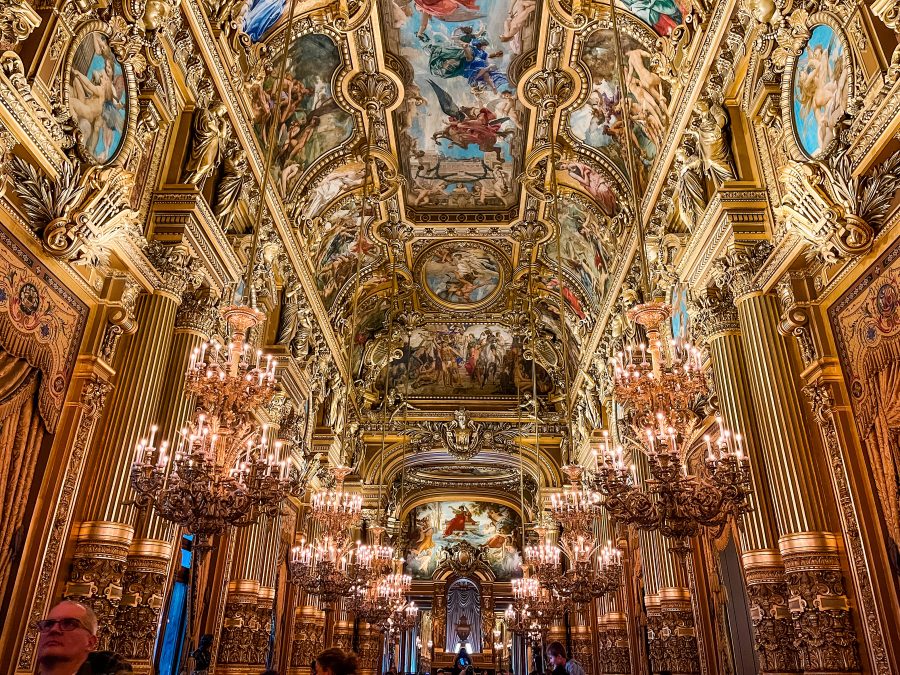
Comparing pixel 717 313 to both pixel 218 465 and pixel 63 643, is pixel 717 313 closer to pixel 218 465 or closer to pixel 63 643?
pixel 218 465

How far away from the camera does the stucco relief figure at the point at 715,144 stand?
8.45 m

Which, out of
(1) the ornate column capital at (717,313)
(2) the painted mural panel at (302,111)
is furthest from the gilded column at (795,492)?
(2) the painted mural panel at (302,111)

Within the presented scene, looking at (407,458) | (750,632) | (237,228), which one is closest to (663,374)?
(750,632)

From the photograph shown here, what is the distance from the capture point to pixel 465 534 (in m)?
33.3

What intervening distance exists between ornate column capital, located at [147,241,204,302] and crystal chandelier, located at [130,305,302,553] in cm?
157

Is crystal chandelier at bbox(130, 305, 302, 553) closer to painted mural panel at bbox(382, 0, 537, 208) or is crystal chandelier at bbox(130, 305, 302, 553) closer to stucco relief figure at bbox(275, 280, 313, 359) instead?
stucco relief figure at bbox(275, 280, 313, 359)

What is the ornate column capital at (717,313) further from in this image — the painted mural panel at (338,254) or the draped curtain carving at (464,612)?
the draped curtain carving at (464,612)

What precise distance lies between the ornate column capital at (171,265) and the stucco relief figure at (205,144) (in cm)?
92

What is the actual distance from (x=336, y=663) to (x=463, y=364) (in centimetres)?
1906

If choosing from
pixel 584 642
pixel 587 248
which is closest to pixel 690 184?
pixel 587 248

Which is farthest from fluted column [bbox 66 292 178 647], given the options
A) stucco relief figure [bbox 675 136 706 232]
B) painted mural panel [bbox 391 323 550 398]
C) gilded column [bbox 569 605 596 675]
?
painted mural panel [bbox 391 323 550 398]

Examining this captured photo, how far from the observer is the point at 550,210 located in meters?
16.2

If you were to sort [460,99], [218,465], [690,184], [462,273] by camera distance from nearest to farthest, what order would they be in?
[218,465]
[690,184]
[460,99]
[462,273]

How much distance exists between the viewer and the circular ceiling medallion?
1836 centimetres
